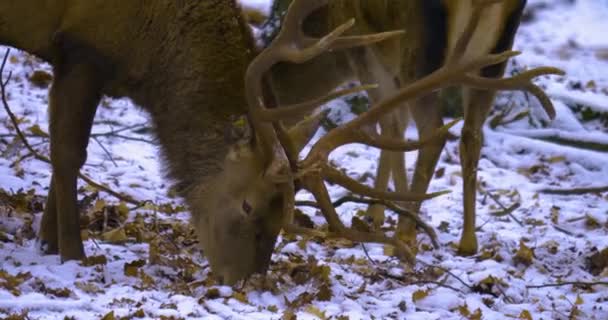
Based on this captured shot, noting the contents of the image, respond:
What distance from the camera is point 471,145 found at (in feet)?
22.2

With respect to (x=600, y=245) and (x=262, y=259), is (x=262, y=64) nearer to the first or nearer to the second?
(x=262, y=259)

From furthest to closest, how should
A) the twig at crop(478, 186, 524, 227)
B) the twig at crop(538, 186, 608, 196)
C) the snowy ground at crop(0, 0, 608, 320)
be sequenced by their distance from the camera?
the twig at crop(538, 186, 608, 196) → the twig at crop(478, 186, 524, 227) → the snowy ground at crop(0, 0, 608, 320)

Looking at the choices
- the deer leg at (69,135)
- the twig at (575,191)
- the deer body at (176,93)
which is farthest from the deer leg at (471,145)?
the deer leg at (69,135)

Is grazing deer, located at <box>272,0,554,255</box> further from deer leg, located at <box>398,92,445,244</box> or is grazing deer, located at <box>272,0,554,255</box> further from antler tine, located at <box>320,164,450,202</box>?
antler tine, located at <box>320,164,450,202</box>

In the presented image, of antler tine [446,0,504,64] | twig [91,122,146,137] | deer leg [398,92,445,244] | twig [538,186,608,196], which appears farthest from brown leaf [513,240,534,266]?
twig [91,122,146,137]

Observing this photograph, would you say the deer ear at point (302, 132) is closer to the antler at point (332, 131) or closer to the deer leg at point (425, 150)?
the antler at point (332, 131)

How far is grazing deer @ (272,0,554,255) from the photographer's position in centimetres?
647

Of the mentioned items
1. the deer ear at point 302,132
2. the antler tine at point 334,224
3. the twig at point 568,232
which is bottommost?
the twig at point 568,232

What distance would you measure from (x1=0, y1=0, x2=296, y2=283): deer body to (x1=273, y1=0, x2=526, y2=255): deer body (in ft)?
4.29

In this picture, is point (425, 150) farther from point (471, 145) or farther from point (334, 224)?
point (334, 224)

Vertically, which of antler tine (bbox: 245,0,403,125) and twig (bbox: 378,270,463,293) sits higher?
antler tine (bbox: 245,0,403,125)

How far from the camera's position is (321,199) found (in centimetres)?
512

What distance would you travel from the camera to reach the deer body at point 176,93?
5180 mm

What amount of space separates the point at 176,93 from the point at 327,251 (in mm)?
1576
